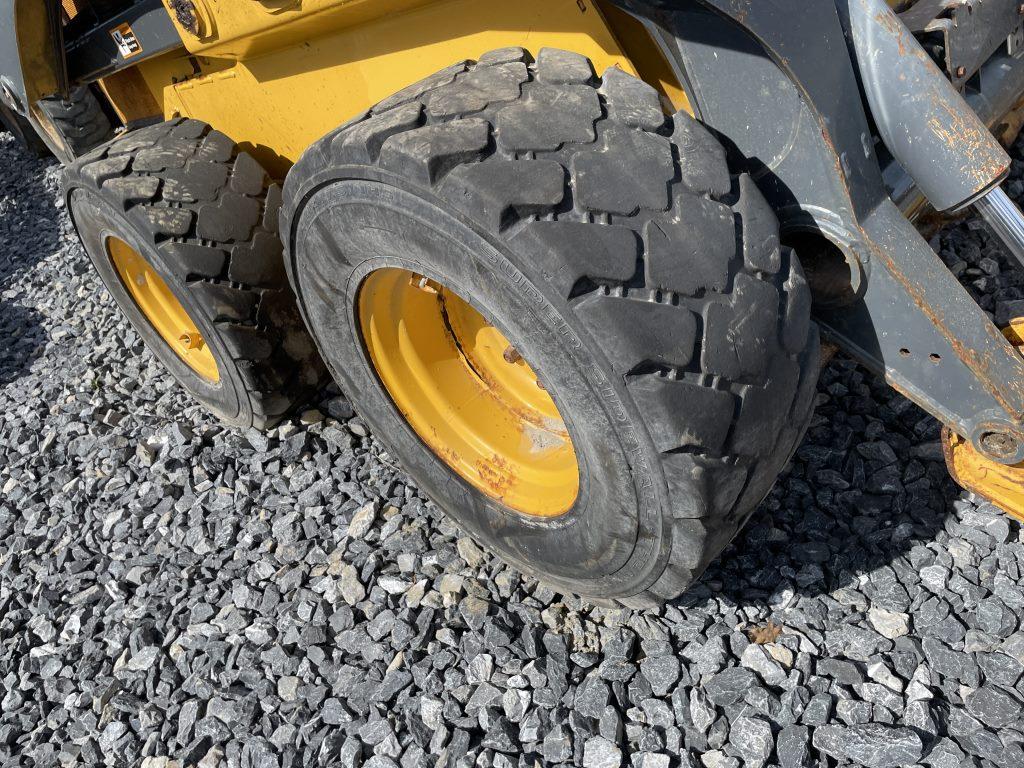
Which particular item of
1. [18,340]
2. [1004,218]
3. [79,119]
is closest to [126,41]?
[79,119]

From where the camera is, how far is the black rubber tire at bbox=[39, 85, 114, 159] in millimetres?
2922

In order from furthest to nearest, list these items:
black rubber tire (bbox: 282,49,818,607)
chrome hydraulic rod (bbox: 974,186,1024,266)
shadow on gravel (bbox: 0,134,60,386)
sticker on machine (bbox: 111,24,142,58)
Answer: shadow on gravel (bbox: 0,134,60,386) → sticker on machine (bbox: 111,24,142,58) → chrome hydraulic rod (bbox: 974,186,1024,266) → black rubber tire (bbox: 282,49,818,607)

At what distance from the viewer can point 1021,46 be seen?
195 cm

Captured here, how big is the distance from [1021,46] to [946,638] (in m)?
1.35

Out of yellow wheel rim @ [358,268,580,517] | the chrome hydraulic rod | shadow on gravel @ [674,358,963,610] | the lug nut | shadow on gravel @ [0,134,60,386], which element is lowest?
shadow on gravel @ [674,358,963,610]

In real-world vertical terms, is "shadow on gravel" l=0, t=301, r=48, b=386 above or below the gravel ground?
above

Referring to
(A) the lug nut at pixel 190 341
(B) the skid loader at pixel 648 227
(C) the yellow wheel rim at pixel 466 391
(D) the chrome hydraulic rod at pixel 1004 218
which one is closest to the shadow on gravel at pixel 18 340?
(A) the lug nut at pixel 190 341

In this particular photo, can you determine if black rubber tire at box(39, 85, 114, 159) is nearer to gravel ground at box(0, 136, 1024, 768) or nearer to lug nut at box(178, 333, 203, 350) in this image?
lug nut at box(178, 333, 203, 350)

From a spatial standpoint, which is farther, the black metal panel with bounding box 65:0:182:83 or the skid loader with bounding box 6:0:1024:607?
the black metal panel with bounding box 65:0:182:83

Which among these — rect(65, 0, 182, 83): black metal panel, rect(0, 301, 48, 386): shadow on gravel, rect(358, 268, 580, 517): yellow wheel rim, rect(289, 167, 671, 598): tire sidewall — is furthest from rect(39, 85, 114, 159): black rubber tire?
Answer: rect(358, 268, 580, 517): yellow wheel rim

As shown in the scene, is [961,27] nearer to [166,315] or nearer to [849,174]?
[849,174]

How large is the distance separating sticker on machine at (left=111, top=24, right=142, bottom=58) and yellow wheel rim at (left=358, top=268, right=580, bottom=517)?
126 centimetres

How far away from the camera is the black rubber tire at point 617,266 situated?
143 centimetres

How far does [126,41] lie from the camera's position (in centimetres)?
262
